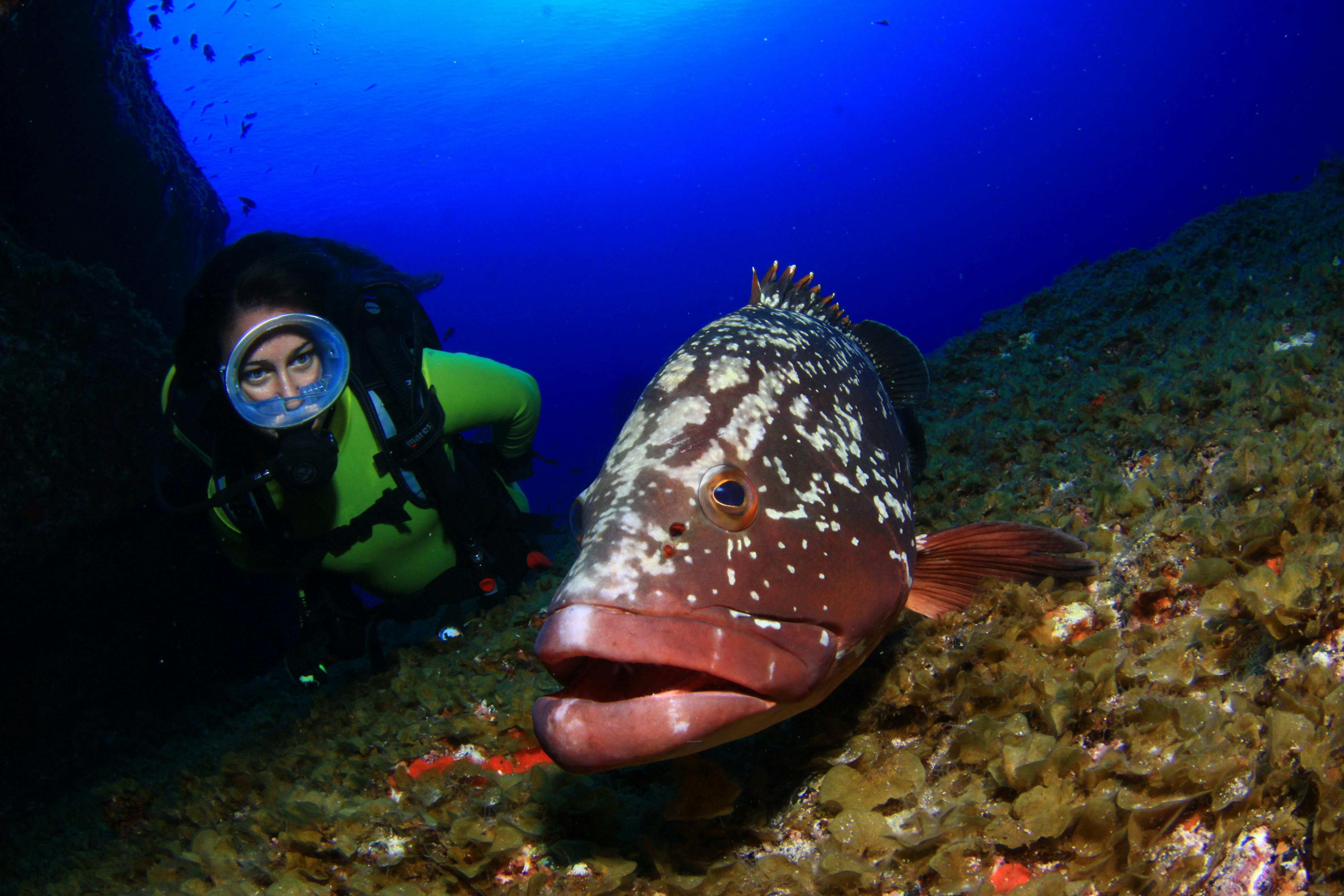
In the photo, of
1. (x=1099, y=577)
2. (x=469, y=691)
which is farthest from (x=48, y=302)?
(x=1099, y=577)

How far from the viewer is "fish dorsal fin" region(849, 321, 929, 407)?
3965mm

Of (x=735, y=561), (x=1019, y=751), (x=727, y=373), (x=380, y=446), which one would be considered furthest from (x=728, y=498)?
(x=380, y=446)

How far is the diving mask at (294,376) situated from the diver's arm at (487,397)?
0.82 m

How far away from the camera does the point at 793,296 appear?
3.93m

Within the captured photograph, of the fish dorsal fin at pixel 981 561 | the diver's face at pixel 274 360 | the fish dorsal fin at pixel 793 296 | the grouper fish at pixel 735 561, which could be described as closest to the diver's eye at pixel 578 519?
the grouper fish at pixel 735 561

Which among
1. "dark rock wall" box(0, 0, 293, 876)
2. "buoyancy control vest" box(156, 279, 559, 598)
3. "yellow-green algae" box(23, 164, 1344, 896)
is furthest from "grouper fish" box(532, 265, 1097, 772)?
"dark rock wall" box(0, 0, 293, 876)

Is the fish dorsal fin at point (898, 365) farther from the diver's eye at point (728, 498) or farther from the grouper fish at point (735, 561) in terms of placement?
the diver's eye at point (728, 498)

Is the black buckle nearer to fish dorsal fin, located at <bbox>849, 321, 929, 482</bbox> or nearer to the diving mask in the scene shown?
the diving mask

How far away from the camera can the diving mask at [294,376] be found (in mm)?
3609

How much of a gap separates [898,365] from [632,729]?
11.0ft

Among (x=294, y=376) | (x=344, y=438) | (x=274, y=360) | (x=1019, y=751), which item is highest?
(x=274, y=360)

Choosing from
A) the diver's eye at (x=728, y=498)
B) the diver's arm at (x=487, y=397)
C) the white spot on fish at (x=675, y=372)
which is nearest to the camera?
the diver's eye at (x=728, y=498)

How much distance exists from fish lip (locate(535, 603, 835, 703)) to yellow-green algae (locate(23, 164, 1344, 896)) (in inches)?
21.9

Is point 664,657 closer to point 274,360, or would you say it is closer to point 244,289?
point 274,360
